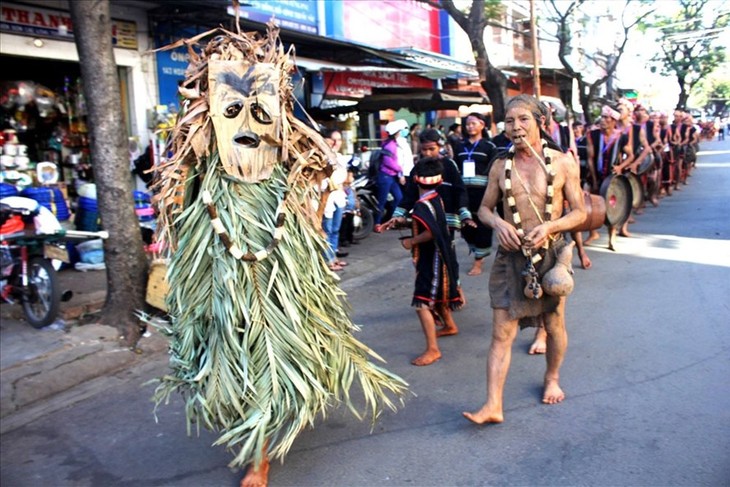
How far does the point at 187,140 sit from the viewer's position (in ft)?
10.8

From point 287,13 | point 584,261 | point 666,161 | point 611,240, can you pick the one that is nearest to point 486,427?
point 584,261

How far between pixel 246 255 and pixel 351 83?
1080 centimetres

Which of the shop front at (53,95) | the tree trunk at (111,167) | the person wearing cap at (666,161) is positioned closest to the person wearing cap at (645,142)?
the person wearing cap at (666,161)

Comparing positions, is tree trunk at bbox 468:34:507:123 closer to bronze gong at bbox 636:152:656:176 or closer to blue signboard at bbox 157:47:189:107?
bronze gong at bbox 636:152:656:176

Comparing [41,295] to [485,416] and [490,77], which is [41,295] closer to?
[485,416]

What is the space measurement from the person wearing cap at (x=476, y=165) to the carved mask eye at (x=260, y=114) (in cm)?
390

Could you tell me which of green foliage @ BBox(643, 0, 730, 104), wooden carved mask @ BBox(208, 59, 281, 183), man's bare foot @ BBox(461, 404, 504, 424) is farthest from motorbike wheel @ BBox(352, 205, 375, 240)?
green foliage @ BBox(643, 0, 730, 104)

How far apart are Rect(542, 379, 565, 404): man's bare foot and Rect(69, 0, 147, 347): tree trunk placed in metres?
3.29

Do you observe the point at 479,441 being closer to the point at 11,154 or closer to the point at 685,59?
the point at 11,154

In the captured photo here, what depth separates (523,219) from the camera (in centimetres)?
389

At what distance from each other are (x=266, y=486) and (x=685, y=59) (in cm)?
3650

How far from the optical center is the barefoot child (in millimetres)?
5023

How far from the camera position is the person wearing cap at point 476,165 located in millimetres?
7016

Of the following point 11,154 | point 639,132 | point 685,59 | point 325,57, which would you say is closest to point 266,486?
point 11,154
